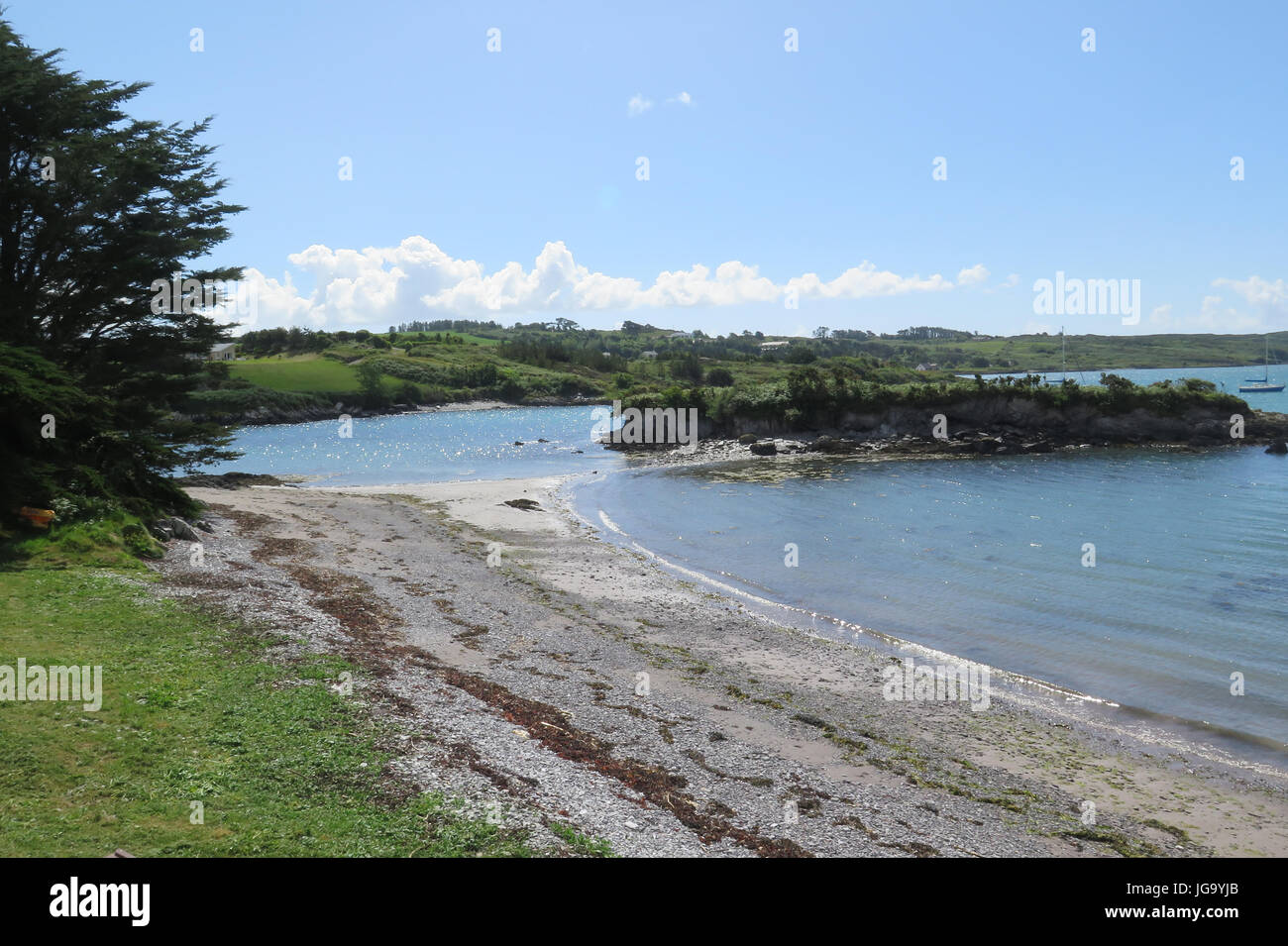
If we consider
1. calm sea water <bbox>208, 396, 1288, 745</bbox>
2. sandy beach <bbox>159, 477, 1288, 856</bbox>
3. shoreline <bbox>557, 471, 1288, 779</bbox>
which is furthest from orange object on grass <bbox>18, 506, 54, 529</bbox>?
calm sea water <bbox>208, 396, 1288, 745</bbox>

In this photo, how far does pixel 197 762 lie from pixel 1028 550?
105ft

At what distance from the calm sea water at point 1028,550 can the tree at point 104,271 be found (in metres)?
20.8

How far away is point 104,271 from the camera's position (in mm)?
27766

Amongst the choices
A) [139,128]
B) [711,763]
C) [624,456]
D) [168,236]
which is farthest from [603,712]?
[624,456]

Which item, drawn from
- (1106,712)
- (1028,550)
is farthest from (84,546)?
(1028,550)

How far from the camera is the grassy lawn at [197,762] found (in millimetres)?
8219

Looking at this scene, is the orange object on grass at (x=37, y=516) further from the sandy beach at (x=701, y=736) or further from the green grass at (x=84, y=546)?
the sandy beach at (x=701, y=736)

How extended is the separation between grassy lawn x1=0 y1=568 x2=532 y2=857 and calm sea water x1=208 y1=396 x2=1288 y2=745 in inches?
643

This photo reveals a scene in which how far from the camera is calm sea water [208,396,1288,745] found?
795 inches

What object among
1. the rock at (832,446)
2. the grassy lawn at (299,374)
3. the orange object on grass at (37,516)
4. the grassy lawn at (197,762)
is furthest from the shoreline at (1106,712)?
the grassy lawn at (299,374)

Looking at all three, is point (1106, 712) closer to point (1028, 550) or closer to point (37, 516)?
point (1028, 550)

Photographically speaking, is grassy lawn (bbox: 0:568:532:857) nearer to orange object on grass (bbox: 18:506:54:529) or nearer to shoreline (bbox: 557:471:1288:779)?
orange object on grass (bbox: 18:506:54:529)

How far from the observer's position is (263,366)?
519 ft

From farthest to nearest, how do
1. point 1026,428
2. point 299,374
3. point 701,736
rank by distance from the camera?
point 299,374 → point 1026,428 → point 701,736
